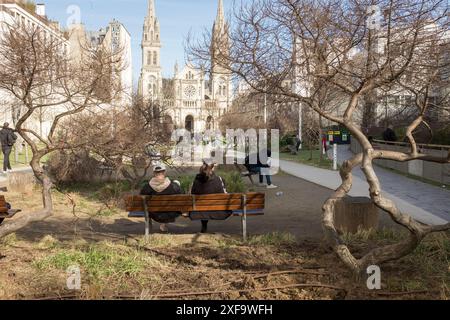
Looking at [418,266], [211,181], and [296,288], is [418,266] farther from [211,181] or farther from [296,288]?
[211,181]

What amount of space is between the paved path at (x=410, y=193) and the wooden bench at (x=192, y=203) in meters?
3.71

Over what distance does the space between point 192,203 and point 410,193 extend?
8096 millimetres

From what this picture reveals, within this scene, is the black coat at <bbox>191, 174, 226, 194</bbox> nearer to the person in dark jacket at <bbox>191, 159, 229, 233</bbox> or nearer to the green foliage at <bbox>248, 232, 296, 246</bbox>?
the person in dark jacket at <bbox>191, 159, 229, 233</bbox>

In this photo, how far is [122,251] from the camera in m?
6.37

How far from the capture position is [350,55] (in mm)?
6383

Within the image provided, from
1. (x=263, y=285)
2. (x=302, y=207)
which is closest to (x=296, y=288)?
(x=263, y=285)

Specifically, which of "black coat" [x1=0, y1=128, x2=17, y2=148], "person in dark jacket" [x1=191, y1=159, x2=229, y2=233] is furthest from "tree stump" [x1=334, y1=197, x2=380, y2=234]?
"black coat" [x1=0, y1=128, x2=17, y2=148]

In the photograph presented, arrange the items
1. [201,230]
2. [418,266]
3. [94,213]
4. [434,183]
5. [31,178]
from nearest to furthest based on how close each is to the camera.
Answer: [418,266] < [201,230] < [94,213] < [31,178] < [434,183]

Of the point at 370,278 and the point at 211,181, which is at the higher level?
the point at 211,181

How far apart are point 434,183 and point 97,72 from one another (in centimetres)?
1198

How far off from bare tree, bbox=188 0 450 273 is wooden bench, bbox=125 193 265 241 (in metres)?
1.91

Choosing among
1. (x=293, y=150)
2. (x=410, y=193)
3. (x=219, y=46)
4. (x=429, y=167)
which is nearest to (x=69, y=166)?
Answer: (x=219, y=46)

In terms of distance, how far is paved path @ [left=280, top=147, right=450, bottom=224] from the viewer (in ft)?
33.2

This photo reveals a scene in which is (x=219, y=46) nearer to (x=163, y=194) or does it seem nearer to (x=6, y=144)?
(x=163, y=194)
